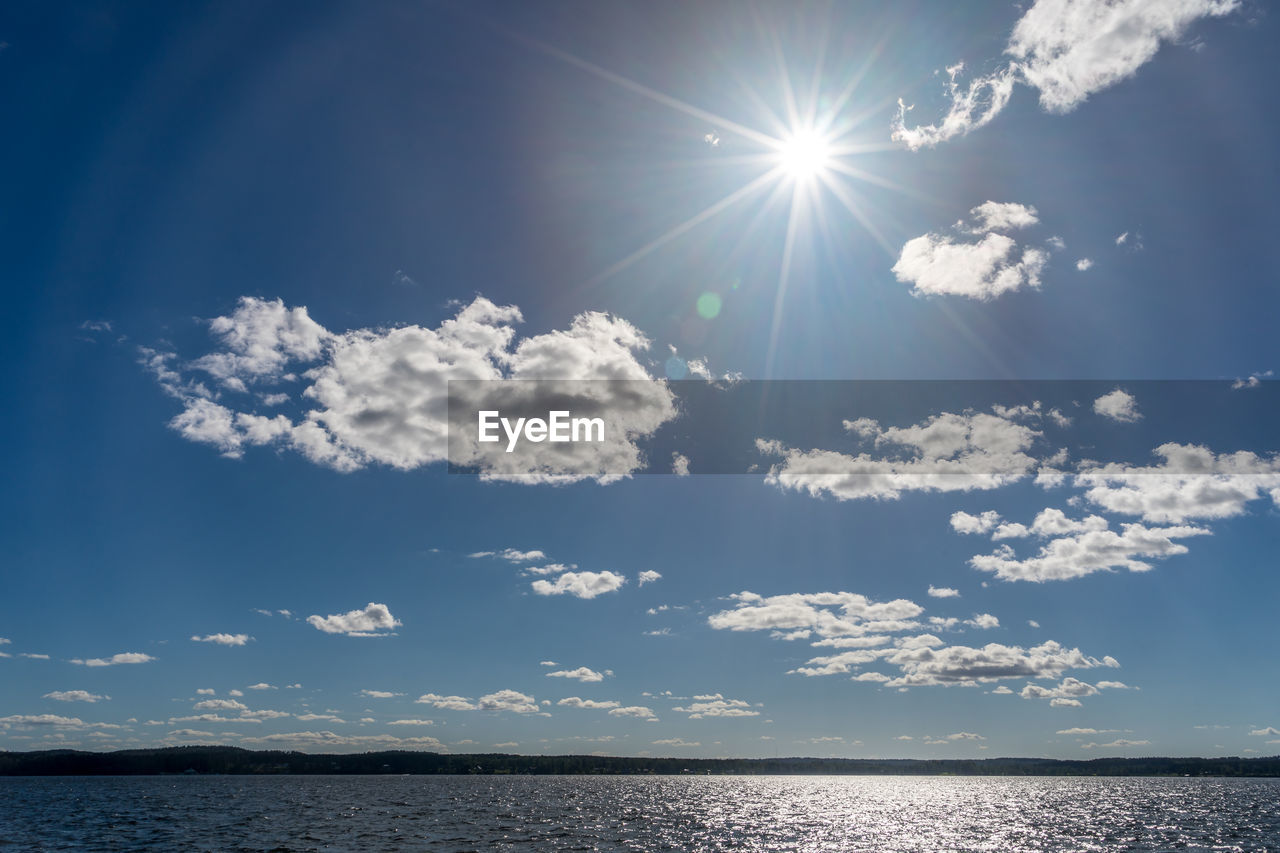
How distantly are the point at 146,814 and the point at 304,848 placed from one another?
80682 millimetres

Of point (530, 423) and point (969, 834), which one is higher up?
point (530, 423)

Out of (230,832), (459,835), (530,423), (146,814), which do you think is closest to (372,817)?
(230,832)

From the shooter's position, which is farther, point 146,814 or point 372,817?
point 146,814

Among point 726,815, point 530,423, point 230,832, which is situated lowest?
point 726,815

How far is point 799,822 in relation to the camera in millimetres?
139875

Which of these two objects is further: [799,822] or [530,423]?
[799,822]

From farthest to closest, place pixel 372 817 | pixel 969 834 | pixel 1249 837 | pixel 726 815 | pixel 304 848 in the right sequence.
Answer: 1. pixel 726 815
2. pixel 372 817
3. pixel 969 834
4. pixel 1249 837
5. pixel 304 848

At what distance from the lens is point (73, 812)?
138 metres

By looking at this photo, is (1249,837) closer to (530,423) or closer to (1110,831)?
(1110,831)

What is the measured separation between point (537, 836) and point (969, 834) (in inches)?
2729

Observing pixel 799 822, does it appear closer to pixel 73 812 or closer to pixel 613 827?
pixel 613 827

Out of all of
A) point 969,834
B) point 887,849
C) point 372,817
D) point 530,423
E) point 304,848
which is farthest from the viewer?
point 372,817

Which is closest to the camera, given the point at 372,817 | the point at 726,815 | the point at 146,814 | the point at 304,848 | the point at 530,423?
the point at 530,423

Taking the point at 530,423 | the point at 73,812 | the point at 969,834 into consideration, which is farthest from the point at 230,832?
the point at 969,834
